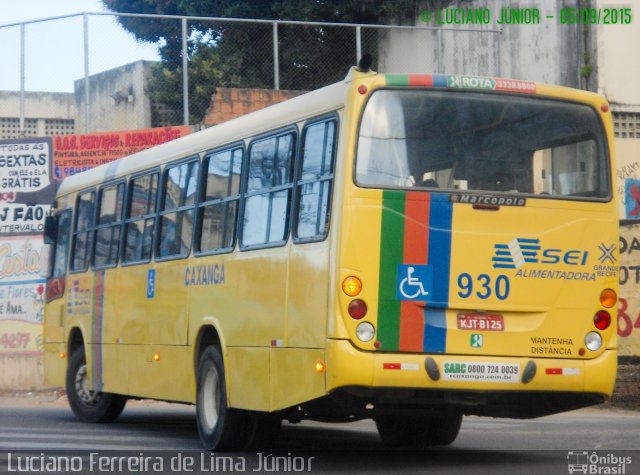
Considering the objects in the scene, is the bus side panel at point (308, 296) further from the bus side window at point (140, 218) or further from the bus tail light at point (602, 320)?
the bus side window at point (140, 218)

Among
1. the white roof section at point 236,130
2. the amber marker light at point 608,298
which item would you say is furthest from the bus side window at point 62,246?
the amber marker light at point 608,298

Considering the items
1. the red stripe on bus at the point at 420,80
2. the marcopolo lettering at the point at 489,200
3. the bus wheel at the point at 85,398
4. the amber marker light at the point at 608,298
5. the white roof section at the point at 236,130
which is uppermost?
the red stripe on bus at the point at 420,80

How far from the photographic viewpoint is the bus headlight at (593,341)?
1048 centimetres

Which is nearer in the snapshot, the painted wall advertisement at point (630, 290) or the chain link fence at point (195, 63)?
the painted wall advertisement at point (630, 290)

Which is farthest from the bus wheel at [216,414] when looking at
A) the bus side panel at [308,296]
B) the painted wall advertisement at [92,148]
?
the painted wall advertisement at [92,148]

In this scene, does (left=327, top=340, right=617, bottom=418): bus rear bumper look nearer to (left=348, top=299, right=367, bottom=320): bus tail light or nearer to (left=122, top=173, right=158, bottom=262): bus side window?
(left=348, top=299, right=367, bottom=320): bus tail light

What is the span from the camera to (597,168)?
1080 centimetres

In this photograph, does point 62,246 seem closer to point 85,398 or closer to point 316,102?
point 85,398

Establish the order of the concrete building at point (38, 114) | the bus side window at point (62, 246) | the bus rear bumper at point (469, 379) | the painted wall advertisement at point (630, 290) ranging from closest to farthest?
the bus rear bumper at point (469, 379) < the bus side window at point (62, 246) < the painted wall advertisement at point (630, 290) < the concrete building at point (38, 114)

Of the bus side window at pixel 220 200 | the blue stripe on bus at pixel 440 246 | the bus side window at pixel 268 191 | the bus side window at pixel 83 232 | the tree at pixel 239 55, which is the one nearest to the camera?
the blue stripe on bus at pixel 440 246

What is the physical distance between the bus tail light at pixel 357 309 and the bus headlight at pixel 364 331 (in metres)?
0.07

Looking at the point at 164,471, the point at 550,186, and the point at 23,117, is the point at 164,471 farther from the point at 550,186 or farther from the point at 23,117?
the point at 23,117

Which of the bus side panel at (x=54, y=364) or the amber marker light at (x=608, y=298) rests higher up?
the amber marker light at (x=608, y=298)

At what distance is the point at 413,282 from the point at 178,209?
381 cm
